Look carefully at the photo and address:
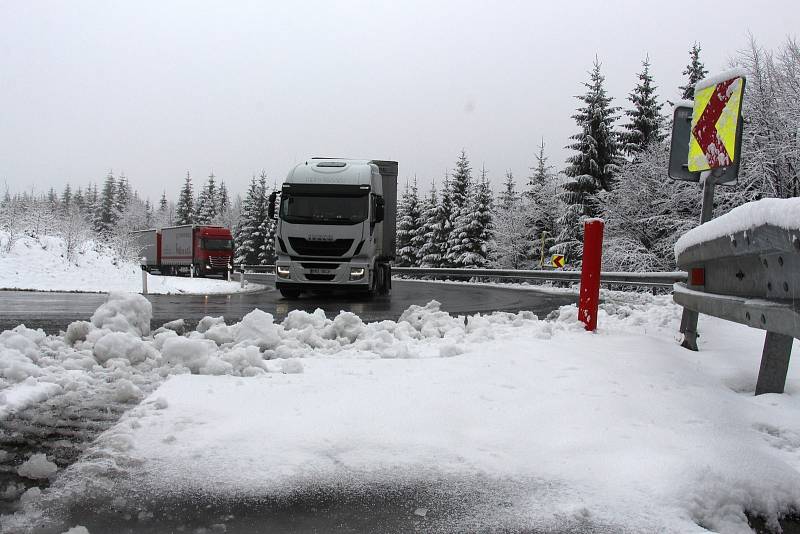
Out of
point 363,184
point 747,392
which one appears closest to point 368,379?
point 747,392

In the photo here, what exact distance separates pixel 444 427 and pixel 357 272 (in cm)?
1230

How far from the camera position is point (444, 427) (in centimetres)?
326

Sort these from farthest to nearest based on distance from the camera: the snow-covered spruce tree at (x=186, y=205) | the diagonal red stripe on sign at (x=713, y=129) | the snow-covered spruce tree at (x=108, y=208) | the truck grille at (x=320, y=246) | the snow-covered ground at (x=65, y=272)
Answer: the snow-covered spruce tree at (x=108, y=208) < the snow-covered spruce tree at (x=186, y=205) < the snow-covered ground at (x=65, y=272) < the truck grille at (x=320, y=246) < the diagonal red stripe on sign at (x=713, y=129)

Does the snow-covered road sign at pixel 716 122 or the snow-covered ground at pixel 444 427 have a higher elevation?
the snow-covered road sign at pixel 716 122

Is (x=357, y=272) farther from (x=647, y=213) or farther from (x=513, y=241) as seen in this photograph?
(x=513, y=241)

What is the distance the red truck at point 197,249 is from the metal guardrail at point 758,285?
3429cm

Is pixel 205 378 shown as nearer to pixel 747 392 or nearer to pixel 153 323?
pixel 747 392

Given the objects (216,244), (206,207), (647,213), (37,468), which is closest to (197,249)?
(216,244)

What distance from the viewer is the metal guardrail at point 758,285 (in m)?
2.99

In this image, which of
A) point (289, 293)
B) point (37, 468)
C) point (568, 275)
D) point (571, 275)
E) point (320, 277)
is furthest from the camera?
point (568, 275)

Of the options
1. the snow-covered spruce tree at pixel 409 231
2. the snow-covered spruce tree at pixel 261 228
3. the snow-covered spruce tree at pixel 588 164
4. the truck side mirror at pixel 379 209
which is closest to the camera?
the truck side mirror at pixel 379 209

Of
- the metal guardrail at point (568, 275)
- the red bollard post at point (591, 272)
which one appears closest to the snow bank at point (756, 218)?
the red bollard post at point (591, 272)

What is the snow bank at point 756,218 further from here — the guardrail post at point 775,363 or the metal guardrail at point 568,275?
the metal guardrail at point 568,275

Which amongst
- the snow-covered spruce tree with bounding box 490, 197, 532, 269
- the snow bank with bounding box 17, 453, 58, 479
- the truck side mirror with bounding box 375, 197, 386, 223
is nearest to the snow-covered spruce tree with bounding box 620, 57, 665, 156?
the snow-covered spruce tree with bounding box 490, 197, 532, 269
